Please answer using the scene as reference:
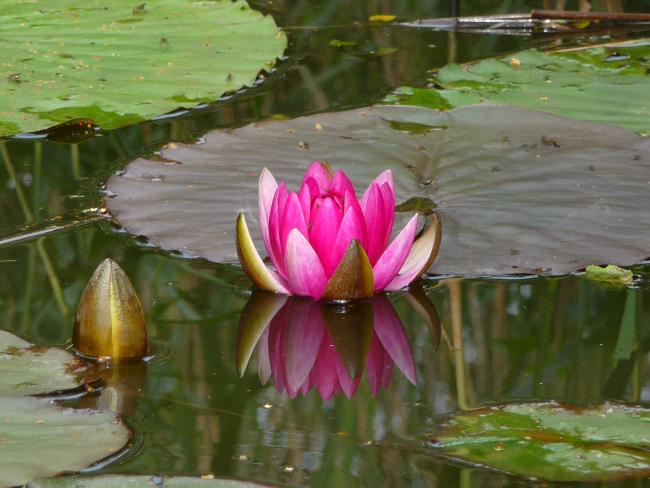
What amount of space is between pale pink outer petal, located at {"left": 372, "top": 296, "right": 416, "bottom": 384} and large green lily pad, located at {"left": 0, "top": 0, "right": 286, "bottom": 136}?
1301 mm

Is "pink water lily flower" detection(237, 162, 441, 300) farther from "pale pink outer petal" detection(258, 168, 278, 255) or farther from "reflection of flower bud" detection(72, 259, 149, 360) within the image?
"reflection of flower bud" detection(72, 259, 149, 360)

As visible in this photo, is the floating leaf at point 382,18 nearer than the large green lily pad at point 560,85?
No

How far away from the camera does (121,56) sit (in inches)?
152

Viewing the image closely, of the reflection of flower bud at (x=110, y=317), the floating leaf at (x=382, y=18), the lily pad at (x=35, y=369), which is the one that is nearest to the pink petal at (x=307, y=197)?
the reflection of flower bud at (x=110, y=317)

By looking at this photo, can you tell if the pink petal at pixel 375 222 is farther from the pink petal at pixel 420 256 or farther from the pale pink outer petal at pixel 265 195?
the pale pink outer petal at pixel 265 195

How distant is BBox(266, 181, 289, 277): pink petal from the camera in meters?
2.39

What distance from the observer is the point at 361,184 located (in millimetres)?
2891

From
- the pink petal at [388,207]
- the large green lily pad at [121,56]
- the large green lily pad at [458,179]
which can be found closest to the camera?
the pink petal at [388,207]

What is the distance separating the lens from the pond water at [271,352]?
1770 mm

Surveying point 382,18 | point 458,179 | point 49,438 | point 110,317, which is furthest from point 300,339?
point 382,18

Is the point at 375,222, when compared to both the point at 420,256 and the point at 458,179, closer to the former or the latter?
the point at 420,256

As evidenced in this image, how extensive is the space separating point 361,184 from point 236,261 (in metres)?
0.47

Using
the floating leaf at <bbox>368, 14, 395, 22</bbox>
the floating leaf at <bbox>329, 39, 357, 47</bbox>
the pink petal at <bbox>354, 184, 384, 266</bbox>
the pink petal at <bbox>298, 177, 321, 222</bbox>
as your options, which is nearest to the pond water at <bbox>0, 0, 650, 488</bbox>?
the pink petal at <bbox>354, 184, 384, 266</bbox>

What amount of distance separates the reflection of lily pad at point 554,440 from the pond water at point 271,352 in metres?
0.04
